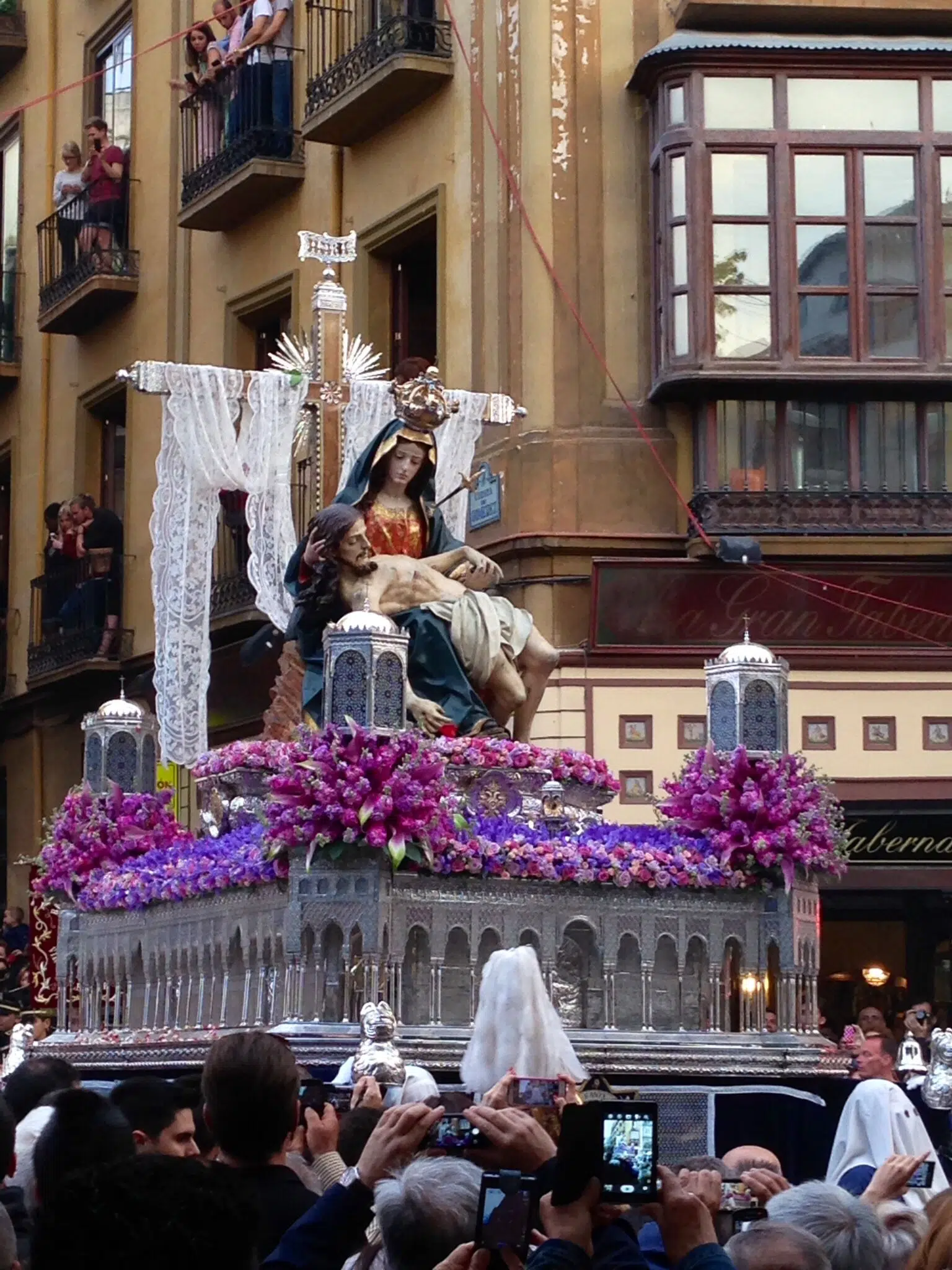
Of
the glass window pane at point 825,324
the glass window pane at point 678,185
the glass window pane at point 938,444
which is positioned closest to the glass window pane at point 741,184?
the glass window pane at point 678,185

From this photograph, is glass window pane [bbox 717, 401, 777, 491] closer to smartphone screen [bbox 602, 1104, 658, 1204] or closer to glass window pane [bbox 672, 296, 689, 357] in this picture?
glass window pane [bbox 672, 296, 689, 357]

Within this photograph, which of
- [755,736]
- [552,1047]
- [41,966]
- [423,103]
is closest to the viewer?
[552,1047]

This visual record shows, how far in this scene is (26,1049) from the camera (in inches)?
536

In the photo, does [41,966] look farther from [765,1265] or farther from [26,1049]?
[765,1265]

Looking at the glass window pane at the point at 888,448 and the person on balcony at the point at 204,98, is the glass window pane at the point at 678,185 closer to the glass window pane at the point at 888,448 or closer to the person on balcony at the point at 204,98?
the glass window pane at the point at 888,448

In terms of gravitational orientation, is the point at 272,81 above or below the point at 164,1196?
above

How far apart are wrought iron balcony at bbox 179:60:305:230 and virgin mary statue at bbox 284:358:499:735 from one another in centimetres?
1006

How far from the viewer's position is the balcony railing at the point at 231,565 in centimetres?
2255

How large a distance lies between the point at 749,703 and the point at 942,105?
876cm

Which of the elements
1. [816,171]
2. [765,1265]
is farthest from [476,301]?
[765,1265]

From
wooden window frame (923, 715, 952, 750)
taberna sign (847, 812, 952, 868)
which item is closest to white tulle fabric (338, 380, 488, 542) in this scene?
taberna sign (847, 812, 952, 868)

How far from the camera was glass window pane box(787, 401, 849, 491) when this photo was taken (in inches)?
771

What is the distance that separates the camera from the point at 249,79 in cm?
2358

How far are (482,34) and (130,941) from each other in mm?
9604
